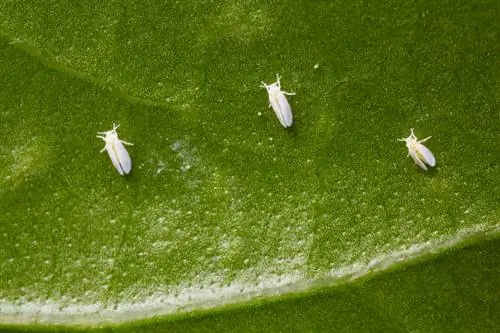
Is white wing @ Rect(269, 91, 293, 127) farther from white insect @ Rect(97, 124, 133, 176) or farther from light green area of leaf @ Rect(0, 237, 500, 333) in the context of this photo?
light green area of leaf @ Rect(0, 237, 500, 333)

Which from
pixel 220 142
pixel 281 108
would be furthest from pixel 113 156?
pixel 281 108

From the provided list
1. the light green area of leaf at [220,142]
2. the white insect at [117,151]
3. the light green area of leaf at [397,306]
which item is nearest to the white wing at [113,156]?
the white insect at [117,151]

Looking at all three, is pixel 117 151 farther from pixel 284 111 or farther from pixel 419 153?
pixel 419 153

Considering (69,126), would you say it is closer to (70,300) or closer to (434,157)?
(70,300)

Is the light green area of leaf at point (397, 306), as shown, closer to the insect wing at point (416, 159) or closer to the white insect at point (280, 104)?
the insect wing at point (416, 159)

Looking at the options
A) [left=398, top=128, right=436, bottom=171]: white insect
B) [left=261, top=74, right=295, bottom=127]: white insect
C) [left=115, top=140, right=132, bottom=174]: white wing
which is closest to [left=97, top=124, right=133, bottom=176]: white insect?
[left=115, top=140, right=132, bottom=174]: white wing

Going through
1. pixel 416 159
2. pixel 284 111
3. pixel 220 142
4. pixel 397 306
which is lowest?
pixel 397 306
